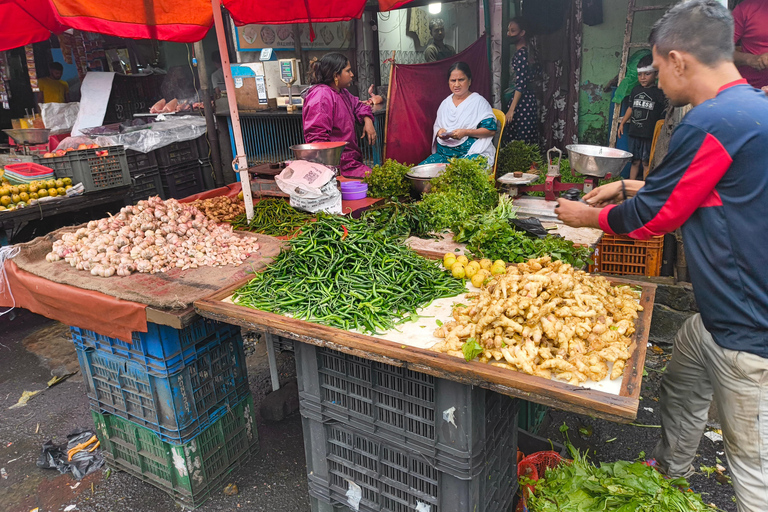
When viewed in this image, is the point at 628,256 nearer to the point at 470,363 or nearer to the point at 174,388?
the point at 470,363

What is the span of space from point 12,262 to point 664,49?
4330 mm

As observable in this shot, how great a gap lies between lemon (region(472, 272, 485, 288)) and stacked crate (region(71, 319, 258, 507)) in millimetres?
1731

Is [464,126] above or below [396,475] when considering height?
above

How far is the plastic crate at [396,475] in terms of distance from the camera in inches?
96.5

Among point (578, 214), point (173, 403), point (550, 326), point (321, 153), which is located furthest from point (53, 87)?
point (550, 326)

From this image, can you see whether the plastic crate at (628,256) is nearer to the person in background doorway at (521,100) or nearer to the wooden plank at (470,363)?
the wooden plank at (470,363)

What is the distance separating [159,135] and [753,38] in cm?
853

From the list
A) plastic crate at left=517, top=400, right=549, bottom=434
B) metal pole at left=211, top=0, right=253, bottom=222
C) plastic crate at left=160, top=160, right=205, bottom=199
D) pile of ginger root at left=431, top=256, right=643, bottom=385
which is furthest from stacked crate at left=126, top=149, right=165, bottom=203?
→ pile of ginger root at left=431, top=256, right=643, bottom=385

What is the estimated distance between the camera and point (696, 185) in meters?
2.15

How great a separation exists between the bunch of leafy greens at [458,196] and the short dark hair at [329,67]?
1905 millimetres

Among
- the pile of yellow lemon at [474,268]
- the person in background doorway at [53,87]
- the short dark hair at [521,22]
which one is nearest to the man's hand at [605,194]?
the pile of yellow lemon at [474,268]

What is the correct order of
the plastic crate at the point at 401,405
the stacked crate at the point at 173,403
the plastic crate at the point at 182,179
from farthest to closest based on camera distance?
the plastic crate at the point at 182,179 → the stacked crate at the point at 173,403 → the plastic crate at the point at 401,405

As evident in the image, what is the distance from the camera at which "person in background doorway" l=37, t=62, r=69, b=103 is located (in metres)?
10.6

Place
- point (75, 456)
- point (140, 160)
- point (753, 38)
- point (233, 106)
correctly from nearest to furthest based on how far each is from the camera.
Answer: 1. point (75, 456)
2. point (233, 106)
3. point (753, 38)
4. point (140, 160)
